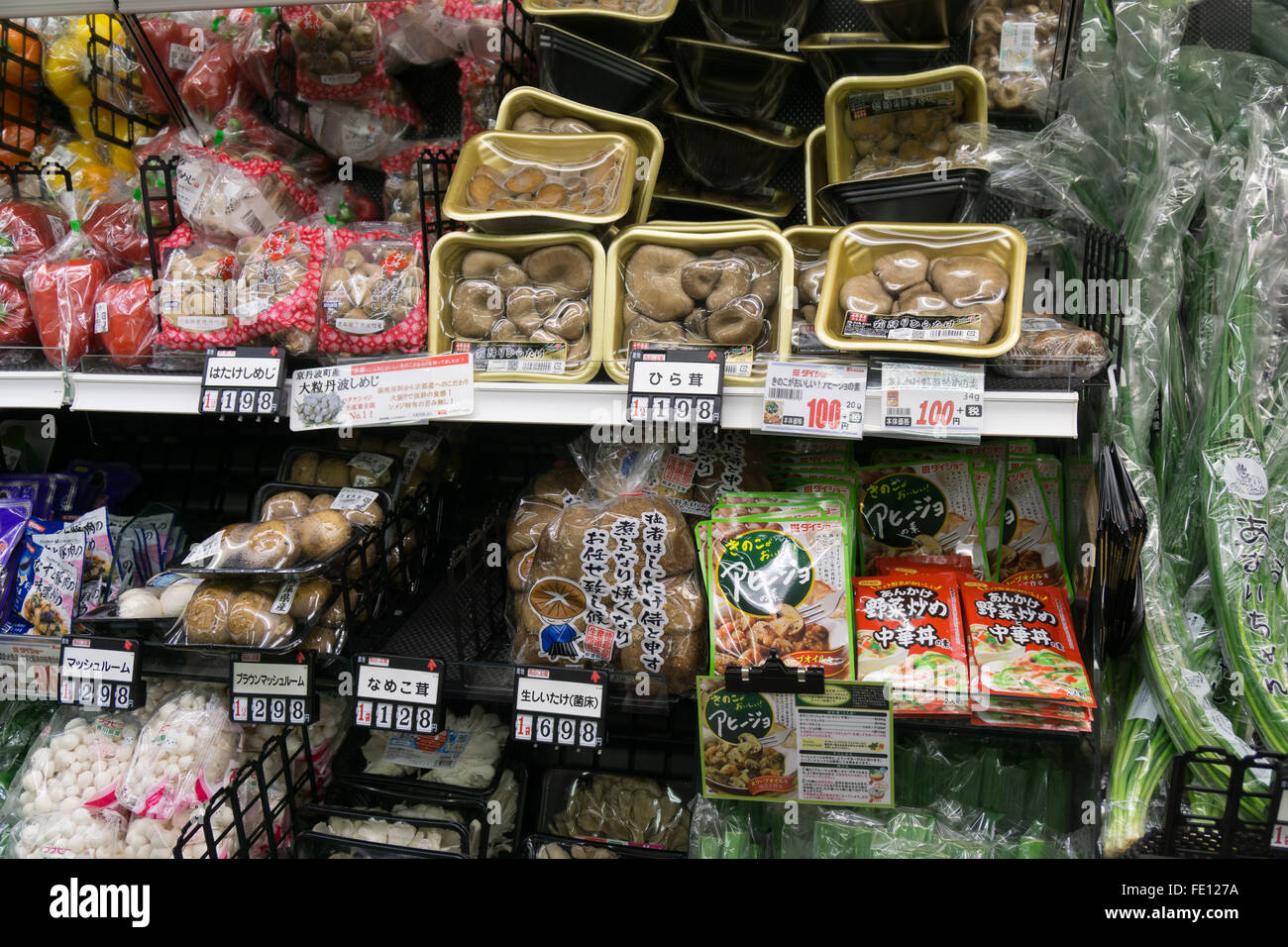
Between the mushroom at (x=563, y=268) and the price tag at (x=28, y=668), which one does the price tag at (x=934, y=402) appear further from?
the price tag at (x=28, y=668)

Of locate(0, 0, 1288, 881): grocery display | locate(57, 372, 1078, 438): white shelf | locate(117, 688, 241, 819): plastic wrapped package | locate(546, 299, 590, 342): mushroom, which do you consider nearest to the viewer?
locate(57, 372, 1078, 438): white shelf

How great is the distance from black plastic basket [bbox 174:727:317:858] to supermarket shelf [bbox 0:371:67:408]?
2.40 feet

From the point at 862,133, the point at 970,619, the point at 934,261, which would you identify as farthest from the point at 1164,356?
the point at 862,133

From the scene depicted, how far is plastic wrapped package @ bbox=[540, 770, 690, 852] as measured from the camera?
1.74 meters

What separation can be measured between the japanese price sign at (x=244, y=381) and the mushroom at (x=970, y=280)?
1.10m

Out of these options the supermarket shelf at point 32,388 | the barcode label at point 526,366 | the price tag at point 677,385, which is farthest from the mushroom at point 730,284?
the supermarket shelf at point 32,388

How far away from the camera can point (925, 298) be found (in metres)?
1.37

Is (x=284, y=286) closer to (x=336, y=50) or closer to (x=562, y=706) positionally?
(x=336, y=50)

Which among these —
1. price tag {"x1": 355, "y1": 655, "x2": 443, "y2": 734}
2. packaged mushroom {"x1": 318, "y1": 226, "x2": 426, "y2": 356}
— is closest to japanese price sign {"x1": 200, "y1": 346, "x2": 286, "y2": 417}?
packaged mushroom {"x1": 318, "y1": 226, "x2": 426, "y2": 356}

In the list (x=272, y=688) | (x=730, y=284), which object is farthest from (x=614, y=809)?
(x=730, y=284)

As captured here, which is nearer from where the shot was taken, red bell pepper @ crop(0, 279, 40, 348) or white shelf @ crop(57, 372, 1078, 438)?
white shelf @ crop(57, 372, 1078, 438)

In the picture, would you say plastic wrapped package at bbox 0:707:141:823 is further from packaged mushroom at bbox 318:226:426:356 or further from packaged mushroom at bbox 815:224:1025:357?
packaged mushroom at bbox 815:224:1025:357

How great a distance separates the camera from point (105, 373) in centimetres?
156
